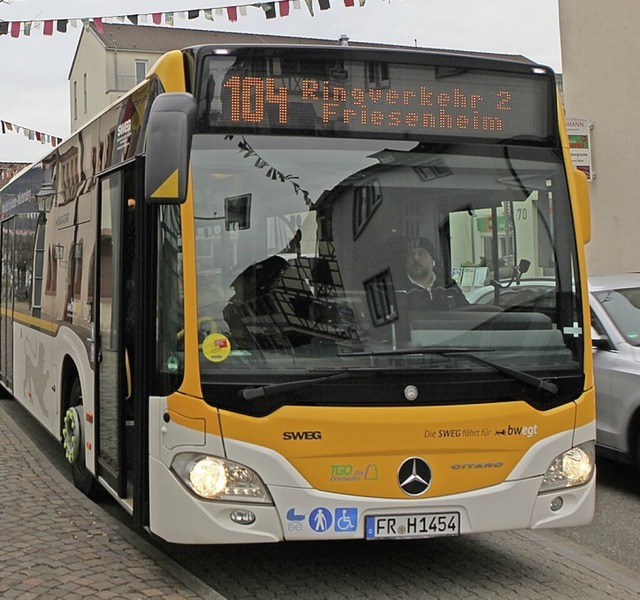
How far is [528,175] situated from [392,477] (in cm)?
182

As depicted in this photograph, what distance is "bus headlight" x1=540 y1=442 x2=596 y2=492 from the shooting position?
507 centimetres

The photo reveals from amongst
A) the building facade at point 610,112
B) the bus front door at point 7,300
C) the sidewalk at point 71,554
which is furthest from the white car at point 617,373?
the building facade at point 610,112

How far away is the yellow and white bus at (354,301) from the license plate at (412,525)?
0.01 metres

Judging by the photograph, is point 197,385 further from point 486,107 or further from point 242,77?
point 486,107

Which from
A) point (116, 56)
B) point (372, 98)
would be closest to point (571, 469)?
point (372, 98)

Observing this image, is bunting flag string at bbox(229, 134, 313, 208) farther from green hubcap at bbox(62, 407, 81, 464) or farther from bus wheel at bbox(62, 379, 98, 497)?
green hubcap at bbox(62, 407, 81, 464)

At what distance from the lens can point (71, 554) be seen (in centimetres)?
549

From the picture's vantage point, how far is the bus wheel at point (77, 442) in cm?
692

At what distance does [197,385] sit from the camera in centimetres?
Answer: 466

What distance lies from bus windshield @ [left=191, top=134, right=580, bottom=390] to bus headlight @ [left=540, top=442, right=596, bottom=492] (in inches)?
18.9

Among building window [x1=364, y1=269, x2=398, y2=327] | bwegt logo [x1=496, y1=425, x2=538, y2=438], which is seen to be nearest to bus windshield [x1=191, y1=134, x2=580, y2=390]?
building window [x1=364, y1=269, x2=398, y2=327]

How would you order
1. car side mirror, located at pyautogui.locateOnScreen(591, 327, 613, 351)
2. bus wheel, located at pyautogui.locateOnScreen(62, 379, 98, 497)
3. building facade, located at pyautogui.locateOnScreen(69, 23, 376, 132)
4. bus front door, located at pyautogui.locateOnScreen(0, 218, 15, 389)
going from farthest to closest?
building facade, located at pyautogui.locateOnScreen(69, 23, 376, 132) < bus front door, located at pyautogui.locateOnScreen(0, 218, 15, 389) < car side mirror, located at pyautogui.locateOnScreen(591, 327, 613, 351) < bus wheel, located at pyautogui.locateOnScreen(62, 379, 98, 497)

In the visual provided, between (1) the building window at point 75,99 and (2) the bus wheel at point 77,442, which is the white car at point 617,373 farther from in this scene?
(1) the building window at point 75,99

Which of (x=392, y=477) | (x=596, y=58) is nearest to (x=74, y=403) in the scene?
(x=392, y=477)
